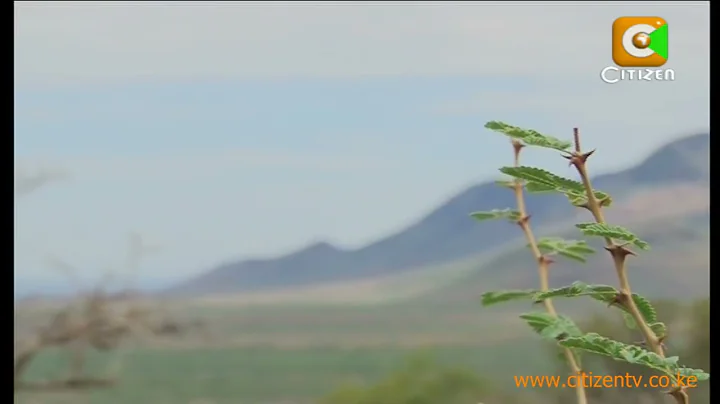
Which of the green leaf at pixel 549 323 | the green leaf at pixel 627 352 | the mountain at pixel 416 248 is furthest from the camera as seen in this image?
the mountain at pixel 416 248

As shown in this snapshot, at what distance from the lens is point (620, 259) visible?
32cm

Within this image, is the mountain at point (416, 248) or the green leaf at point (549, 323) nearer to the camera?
the green leaf at point (549, 323)

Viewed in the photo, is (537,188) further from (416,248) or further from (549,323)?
(416,248)

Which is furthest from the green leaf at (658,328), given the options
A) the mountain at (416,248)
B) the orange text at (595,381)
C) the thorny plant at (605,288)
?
the mountain at (416,248)

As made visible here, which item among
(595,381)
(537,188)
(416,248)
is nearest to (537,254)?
(537,188)

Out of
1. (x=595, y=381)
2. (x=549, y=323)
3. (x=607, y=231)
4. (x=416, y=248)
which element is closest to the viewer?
(x=607, y=231)

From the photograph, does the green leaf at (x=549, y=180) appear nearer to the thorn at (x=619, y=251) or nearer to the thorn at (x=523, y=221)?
the thorn at (x=619, y=251)

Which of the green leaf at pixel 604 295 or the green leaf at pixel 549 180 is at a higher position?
the green leaf at pixel 549 180

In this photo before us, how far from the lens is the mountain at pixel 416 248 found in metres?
1.25

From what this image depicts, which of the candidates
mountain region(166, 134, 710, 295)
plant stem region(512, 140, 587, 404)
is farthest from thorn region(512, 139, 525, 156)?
mountain region(166, 134, 710, 295)

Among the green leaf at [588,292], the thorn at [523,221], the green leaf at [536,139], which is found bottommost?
the green leaf at [588,292]

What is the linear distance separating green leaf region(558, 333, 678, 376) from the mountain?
91 cm

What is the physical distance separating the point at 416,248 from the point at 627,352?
38.2 inches

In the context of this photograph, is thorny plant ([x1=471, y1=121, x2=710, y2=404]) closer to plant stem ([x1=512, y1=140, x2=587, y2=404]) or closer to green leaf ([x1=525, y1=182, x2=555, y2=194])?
green leaf ([x1=525, y1=182, x2=555, y2=194])
